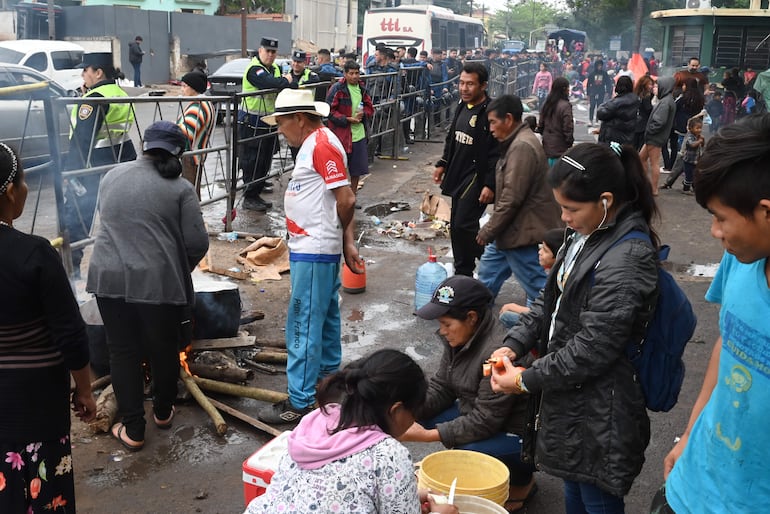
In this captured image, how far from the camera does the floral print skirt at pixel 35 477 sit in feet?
9.60

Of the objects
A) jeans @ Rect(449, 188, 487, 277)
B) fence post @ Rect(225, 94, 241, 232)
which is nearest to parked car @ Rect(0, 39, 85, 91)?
fence post @ Rect(225, 94, 241, 232)

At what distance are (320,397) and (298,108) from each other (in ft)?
8.06

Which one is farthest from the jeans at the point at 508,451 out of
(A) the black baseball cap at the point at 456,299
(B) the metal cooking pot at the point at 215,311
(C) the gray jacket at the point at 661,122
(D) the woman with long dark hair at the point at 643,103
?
(D) the woman with long dark hair at the point at 643,103

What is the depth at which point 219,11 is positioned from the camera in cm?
4791

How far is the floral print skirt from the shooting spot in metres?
2.93

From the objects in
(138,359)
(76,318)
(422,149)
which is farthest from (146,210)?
(422,149)

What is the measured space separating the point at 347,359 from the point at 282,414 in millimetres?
1174

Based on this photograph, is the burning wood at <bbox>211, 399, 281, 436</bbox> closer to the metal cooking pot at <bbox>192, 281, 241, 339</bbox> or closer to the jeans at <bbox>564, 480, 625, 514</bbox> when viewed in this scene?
the metal cooking pot at <bbox>192, 281, 241, 339</bbox>

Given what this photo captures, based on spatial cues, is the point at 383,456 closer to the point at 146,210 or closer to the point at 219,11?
the point at 146,210

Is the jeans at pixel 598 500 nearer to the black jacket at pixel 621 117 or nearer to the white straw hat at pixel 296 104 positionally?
the white straw hat at pixel 296 104

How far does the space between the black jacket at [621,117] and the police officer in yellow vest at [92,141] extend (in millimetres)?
6913

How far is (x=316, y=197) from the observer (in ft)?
15.0

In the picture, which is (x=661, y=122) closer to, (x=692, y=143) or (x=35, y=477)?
(x=692, y=143)

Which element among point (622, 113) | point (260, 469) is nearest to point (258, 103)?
point (622, 113)
